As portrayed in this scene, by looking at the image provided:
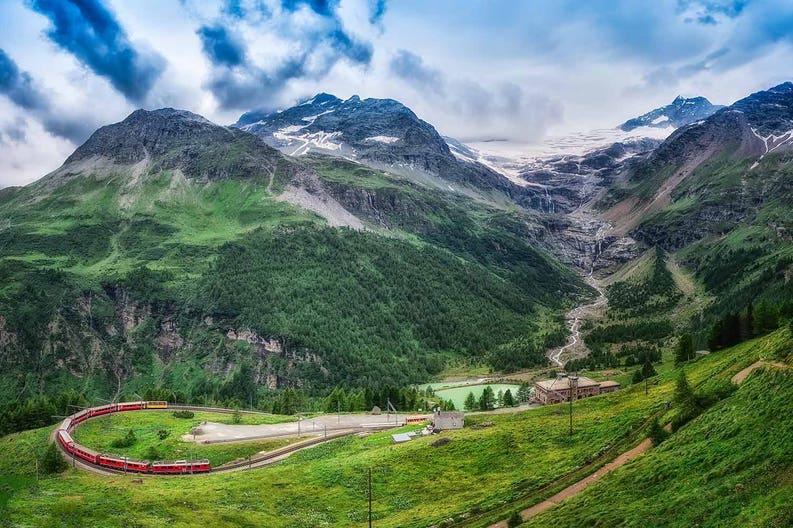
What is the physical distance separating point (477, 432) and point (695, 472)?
47.3 meters

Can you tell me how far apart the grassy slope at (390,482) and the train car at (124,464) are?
20.2 feet

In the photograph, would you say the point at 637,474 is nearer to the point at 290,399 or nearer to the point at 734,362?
the point at 734,362

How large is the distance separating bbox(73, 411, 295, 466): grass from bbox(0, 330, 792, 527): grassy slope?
12.8m

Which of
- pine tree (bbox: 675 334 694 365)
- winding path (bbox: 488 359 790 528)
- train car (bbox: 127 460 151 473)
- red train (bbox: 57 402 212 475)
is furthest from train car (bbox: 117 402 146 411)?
pine tree (bbox: 675 334 694 365)

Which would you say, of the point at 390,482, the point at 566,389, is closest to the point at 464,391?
the point at 566,389

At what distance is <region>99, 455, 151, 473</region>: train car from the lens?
8819cm

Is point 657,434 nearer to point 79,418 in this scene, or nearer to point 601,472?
point 601,472

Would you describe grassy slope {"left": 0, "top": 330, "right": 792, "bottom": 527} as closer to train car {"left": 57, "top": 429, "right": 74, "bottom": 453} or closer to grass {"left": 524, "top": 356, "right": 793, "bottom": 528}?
grass {"left": 524, "top": 356, "right": 793, "bottom": 528}

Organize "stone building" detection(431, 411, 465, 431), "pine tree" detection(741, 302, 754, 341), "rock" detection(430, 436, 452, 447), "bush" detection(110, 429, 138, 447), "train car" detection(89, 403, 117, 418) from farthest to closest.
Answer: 1. "train car" detection(89, 403, 117, 418)
2. "bush" detection(110, 429, 138, 447)
3. "pine tree" detection(741, 302, 754, 341)
4. "stone building" detection(431, 411, 465, 431)
5. "rock" detection(430, 436, 452, 447)

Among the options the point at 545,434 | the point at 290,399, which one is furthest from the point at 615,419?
the point at 290,399

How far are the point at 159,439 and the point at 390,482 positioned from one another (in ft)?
178

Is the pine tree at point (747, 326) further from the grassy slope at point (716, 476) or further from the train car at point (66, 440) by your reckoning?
the train car at point (66, 440)

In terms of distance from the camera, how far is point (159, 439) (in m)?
106

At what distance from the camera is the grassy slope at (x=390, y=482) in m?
57.0
